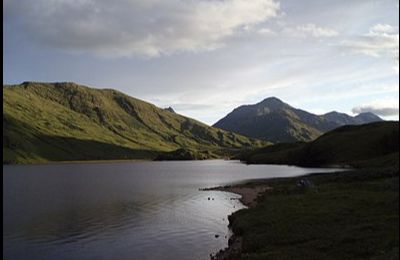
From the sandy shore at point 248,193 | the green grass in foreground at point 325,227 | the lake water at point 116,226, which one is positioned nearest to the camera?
the green grass in foreground at point 325,227

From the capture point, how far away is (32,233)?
5441cm

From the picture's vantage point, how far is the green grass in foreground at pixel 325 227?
31766 millimetres

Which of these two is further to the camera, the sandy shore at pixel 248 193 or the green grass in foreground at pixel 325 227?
the sandy shore at pixel 248 193

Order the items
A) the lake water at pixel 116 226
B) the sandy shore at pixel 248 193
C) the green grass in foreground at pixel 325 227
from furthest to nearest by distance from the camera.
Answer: the sandy shore at pixel 248 193 → the lake water at pixel 116 226 → the green grass in foreground at pixel 325 227

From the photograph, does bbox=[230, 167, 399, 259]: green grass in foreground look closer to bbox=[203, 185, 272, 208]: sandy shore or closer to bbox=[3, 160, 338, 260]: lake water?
bbox=[3, 160, 338, 260]: lake water

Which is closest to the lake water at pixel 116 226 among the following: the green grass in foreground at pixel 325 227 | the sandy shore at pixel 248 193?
the sandy shore at pixel 248 193

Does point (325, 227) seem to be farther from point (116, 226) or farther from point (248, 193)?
point (248, 193)

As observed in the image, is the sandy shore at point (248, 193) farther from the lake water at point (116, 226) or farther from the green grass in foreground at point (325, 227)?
the green grass in foreground at point (325, 227)

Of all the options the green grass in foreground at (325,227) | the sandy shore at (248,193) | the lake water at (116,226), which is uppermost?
the green grass in foreground at (325,227)

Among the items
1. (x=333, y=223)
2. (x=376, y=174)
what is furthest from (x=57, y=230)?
(x=376, y=174)

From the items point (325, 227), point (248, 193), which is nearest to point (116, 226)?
point (325, 227)

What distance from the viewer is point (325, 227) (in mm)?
40688

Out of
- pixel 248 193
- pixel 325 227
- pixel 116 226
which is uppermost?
pixel 325 227

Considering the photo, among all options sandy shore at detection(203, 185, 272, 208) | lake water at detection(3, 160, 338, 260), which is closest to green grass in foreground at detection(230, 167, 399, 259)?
lake water at detection(3, 160, 338, 260)
